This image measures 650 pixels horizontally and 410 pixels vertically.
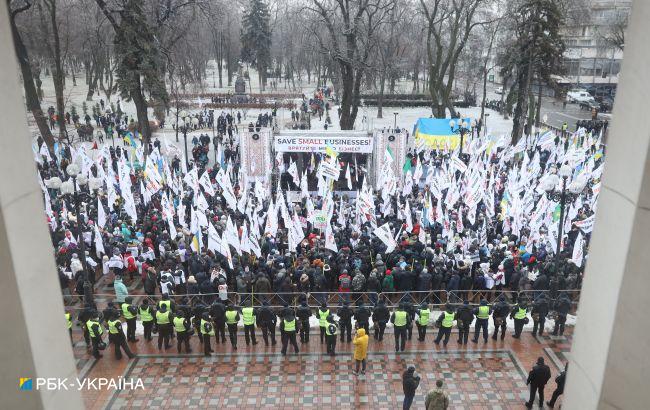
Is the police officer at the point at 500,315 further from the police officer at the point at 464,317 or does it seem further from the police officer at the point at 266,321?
the police officer at the point at 266,321

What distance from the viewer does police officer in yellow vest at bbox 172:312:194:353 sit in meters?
11.4

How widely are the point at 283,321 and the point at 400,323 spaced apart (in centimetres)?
260

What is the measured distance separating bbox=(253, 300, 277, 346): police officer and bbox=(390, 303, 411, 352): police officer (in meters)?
2.72

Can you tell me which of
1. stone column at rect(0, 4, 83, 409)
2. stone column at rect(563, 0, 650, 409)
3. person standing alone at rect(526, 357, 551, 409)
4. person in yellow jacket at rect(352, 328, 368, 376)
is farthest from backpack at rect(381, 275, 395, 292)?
stone column at rect(0, 4, 83, 409)

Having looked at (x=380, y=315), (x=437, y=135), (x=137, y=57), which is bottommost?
(x=380, y=315)

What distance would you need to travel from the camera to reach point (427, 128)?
2972cm

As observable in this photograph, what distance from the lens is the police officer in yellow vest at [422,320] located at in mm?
11711

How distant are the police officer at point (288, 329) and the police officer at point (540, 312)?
5.70 m

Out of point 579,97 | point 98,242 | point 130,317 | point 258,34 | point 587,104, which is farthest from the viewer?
point 258,34

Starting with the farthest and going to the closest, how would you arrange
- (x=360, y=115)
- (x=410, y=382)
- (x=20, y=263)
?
(x=360, y=115) → (x=410, y=382) → (x=20, y=263)

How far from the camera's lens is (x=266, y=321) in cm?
1163

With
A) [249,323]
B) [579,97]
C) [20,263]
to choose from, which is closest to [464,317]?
[249,323]

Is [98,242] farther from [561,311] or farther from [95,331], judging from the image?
[561,311]

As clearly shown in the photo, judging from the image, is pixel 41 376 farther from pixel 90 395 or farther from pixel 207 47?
pixel 207 47
